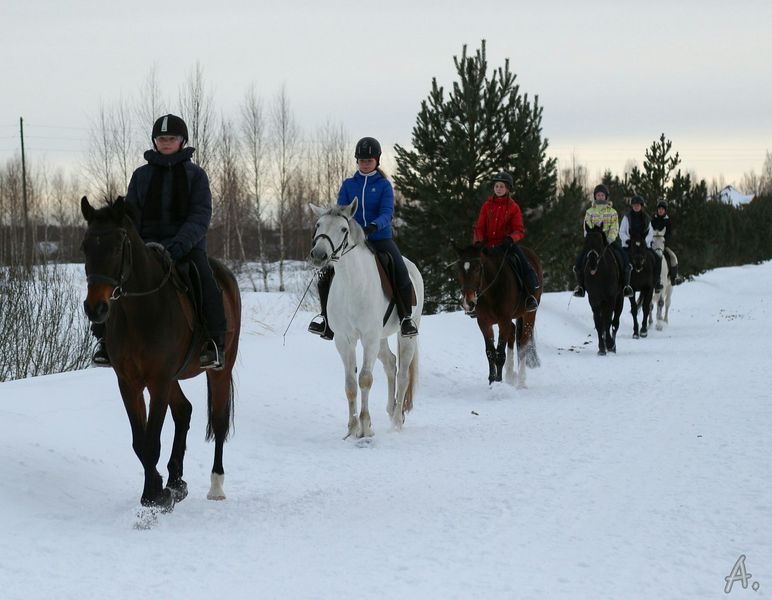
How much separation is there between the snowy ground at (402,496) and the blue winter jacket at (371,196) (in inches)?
90.5

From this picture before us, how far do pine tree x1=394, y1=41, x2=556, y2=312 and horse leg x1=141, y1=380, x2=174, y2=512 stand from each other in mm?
14080

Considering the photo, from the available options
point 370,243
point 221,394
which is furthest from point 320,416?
point 221,394

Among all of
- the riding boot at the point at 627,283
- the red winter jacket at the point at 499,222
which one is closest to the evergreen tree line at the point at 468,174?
the riding boot at the point at 627,283

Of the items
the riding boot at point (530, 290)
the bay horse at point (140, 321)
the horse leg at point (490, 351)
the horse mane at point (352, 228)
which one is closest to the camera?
the bay horse at point (140, 321)

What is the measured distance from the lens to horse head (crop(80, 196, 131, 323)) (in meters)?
4.26

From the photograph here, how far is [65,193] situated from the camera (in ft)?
180

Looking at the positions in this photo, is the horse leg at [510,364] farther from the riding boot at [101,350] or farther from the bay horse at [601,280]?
the riding boot at [101,350]

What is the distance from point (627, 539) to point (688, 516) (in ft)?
2.12

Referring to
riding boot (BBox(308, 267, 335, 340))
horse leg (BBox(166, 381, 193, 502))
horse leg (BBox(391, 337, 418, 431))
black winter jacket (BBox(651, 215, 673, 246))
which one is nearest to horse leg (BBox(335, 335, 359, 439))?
riding boot (BBox(308, 267, 335, 340))

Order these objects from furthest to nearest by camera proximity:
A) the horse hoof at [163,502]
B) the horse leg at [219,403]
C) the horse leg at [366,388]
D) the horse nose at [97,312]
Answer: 1. the horse leg at [366,388]
2. the horse leg at [219,403]
3. the horse hoof at [163,502]
4. the horse nose at [97,312]

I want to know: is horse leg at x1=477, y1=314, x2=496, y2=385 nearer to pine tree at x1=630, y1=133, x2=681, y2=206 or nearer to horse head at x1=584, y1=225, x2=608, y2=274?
horse head at x1=584, y1=225, x2=608, y2=274

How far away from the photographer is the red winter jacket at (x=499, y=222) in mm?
10844

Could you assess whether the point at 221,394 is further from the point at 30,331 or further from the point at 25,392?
the point at 30,331
